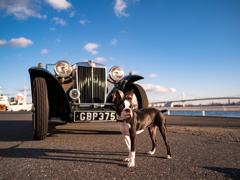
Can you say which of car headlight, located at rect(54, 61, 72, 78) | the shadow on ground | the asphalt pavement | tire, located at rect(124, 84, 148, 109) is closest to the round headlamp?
car headlight, located at rect(54, 61, 72, 78)

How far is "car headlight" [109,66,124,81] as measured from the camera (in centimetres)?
546

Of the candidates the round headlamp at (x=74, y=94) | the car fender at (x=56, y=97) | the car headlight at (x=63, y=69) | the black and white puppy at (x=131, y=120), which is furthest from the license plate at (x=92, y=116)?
the black and white puppy at (x=131, y=120)

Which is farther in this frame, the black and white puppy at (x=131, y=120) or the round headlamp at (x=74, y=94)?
the round headlamp at (x=74, y=94)

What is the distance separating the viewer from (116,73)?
5516 mm

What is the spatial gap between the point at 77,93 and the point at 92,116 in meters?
0.81

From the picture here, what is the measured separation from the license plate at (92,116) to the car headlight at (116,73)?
1545mm

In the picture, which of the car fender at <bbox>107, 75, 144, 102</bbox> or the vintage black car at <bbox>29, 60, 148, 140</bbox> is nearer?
the vintage black car at <bbox>29, 60, 148, 140</bbox>

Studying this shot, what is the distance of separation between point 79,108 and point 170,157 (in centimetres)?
279

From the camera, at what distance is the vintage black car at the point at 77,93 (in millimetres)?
3570

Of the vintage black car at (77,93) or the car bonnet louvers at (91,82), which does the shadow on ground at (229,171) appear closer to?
the vintage black car at (77,93)

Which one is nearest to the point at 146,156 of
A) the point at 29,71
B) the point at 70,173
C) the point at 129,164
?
the point at 129,164

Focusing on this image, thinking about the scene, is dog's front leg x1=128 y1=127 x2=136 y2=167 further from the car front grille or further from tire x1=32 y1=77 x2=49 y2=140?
the car front grille

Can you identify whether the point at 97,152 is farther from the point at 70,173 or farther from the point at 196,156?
the point at 196,156

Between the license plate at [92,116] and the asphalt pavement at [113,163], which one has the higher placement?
the license plate at [92,116]
